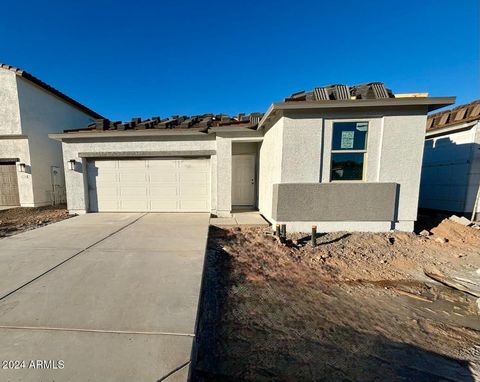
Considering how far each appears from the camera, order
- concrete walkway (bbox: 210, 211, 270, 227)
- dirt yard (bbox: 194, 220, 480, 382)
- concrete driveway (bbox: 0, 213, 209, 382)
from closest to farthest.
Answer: concrete driveway (bbox: 0, 213, 209, 382), dirt yard (bbox: 194, 220, 480, 382), concrete walkway (bbox: 210, 211, 270, 227)

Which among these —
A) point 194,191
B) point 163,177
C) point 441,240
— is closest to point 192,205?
point 194,191

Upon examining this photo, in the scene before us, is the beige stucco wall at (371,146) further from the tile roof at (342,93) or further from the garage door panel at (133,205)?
the garage door panel at (133,205)

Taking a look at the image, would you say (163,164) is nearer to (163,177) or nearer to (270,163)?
(163,177)

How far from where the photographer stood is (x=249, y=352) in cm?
214

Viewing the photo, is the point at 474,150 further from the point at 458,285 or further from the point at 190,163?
the point at 190,163

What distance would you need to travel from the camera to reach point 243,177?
8219 millimetres

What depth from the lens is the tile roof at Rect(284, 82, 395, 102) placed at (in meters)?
5.12

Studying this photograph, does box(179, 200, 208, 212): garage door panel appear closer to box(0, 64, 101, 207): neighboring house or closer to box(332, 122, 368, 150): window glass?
box(332, 122, 368, 150): window glass

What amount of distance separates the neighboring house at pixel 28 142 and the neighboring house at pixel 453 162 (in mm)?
16352

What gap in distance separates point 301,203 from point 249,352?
3.80 m

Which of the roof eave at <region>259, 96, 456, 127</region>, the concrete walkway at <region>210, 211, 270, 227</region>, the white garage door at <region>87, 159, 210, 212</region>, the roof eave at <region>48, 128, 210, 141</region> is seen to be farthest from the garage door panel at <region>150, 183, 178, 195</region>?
the roof eave at <region>259, 96, 456, 127</region>

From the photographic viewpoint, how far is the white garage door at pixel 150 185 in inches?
290

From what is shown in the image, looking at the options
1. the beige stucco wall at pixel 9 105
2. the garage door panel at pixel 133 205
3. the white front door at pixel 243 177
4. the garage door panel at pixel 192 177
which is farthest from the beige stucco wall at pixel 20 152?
the white front door at pixel 243 177

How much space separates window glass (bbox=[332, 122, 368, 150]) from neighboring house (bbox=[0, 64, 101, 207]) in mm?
11664
